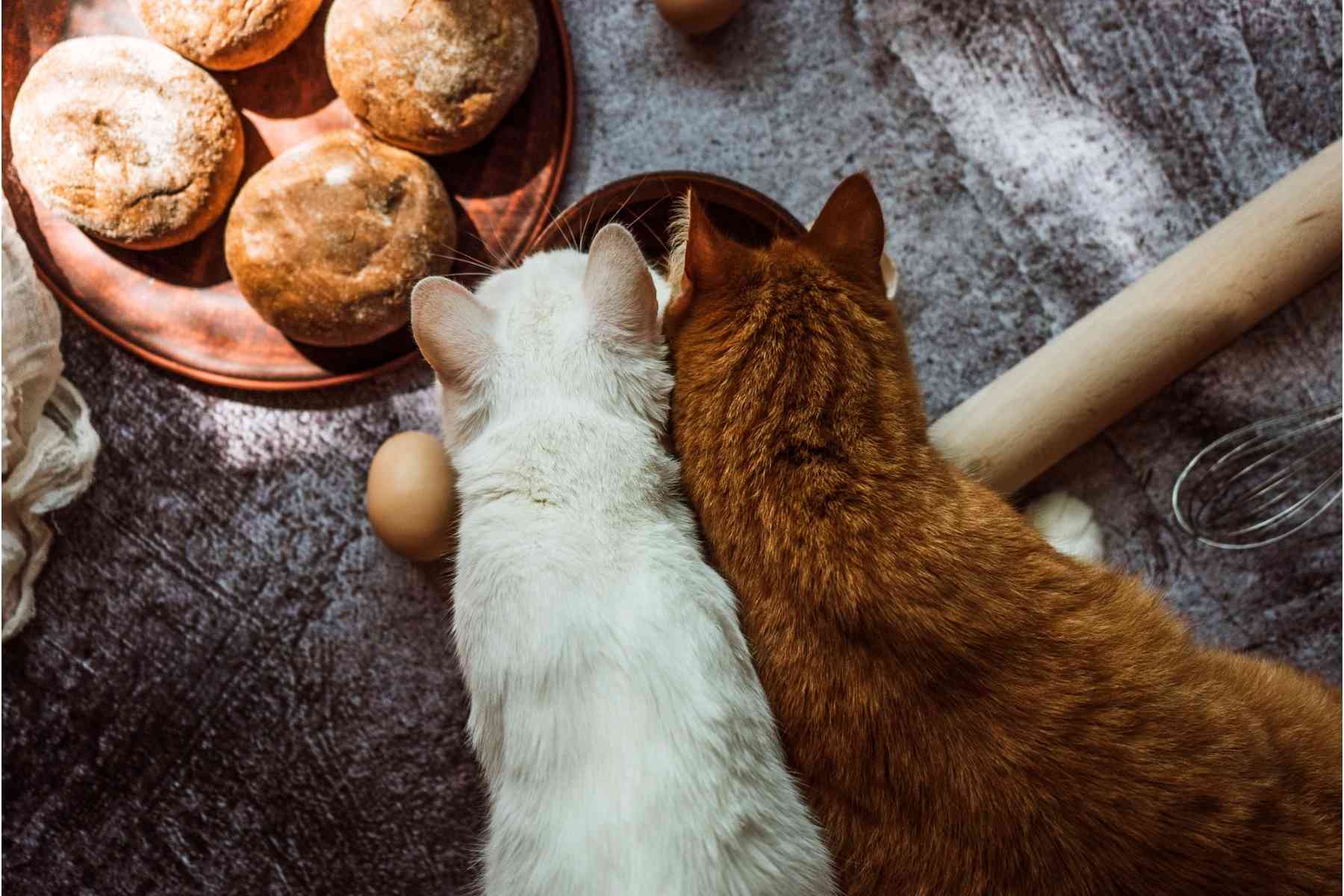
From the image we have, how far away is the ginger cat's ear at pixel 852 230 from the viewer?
68 centimetres

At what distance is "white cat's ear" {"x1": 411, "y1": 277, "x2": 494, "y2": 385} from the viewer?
648mm

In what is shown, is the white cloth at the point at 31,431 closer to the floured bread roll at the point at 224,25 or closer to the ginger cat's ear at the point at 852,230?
the floured bread roll at the point at 224,25

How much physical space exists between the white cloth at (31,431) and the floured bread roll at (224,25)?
0.25 meters

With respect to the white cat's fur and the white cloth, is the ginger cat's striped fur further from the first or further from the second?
the white cloth

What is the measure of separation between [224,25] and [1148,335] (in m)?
0.94

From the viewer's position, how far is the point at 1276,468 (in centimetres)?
98

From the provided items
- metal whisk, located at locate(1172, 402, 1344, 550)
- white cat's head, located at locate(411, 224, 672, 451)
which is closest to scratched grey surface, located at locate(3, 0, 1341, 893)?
metal whisk, located at locate(1172, 402, 1344, 550)

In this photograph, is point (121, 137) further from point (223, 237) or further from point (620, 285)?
point (620, 285)

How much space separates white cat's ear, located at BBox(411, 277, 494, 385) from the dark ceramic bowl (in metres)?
0.19

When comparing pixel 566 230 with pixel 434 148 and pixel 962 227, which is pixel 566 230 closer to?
pixel 434 148

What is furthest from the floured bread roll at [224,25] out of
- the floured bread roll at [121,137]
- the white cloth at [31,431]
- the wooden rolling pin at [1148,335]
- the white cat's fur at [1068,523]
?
the white cat's fur at [1068,523]

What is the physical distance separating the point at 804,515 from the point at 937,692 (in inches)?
6.2

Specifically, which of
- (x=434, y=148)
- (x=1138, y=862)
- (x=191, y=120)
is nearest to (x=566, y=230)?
(x=434, y=148)

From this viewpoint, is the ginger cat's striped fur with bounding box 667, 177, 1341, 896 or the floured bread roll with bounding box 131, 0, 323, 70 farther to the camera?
the floured bread roll with bounding box 131, 0, 323, 70
